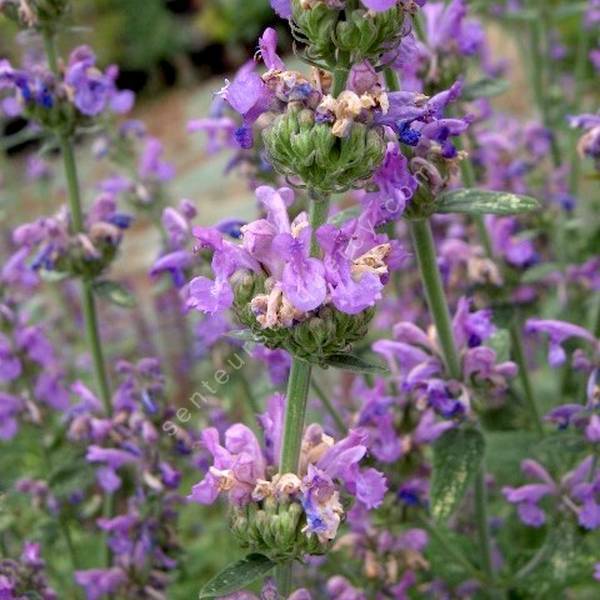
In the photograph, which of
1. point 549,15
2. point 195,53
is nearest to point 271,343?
point 549,15

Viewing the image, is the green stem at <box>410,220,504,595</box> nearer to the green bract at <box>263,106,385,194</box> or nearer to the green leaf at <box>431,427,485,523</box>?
the green leaf at <box>431,427,485,523</box>

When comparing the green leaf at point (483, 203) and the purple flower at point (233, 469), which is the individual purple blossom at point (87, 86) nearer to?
the green leaf at point (483, 203)

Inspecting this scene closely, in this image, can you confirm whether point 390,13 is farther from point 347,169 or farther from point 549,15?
point 549,15

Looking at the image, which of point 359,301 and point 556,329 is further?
point 556,329

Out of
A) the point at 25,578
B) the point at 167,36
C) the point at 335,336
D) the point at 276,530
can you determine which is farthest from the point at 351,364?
the point at 167,36

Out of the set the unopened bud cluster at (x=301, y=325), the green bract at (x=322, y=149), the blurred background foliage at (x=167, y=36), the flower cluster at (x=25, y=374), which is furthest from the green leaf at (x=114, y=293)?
the blurred background foliage at (x=167, y=36)

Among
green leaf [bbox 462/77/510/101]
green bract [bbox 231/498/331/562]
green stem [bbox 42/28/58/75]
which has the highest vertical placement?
green stem [bbox 42/28/58/75]

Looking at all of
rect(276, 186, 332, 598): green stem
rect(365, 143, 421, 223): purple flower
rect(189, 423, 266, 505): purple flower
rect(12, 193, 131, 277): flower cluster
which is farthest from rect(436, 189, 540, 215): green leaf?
rect(12, 193, 131, 277): flower cluster
